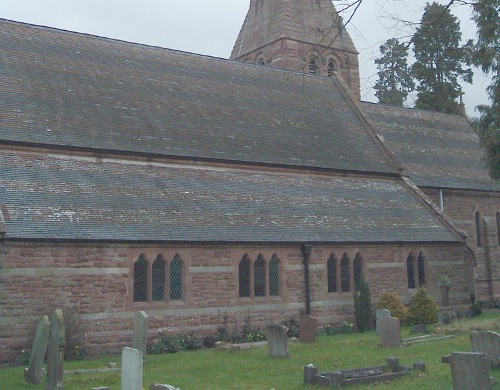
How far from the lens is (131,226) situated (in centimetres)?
1742

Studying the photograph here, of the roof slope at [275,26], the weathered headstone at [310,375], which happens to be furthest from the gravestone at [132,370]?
the roof slope at [275,26]

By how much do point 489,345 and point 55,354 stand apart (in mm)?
8201

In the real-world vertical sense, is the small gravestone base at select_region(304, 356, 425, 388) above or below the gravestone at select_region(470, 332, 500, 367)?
below

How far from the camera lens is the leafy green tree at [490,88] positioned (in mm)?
18781

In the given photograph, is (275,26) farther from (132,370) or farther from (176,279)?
(132,370)

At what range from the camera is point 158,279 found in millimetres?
18016

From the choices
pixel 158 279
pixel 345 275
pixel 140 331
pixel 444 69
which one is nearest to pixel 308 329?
pixel 158 279

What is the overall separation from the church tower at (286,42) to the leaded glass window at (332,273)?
58.3 feet

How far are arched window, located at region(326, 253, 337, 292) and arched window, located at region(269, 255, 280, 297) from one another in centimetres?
212

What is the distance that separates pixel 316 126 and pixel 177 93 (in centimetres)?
650

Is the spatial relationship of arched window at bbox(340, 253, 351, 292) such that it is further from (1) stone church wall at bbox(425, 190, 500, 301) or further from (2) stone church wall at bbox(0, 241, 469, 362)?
(1) stone church wall at bbox(425, 190, 500, 301)

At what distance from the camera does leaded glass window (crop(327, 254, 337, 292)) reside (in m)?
21.5

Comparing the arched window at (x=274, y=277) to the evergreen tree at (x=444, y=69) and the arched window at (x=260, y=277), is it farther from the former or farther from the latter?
the evergreen tree at (x=444, y=69)

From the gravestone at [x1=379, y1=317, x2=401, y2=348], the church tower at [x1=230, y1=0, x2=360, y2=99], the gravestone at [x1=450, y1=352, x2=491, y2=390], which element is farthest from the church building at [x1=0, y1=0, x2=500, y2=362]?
the church tower at [x1=230, y1=0, x2=360, y2=99]
